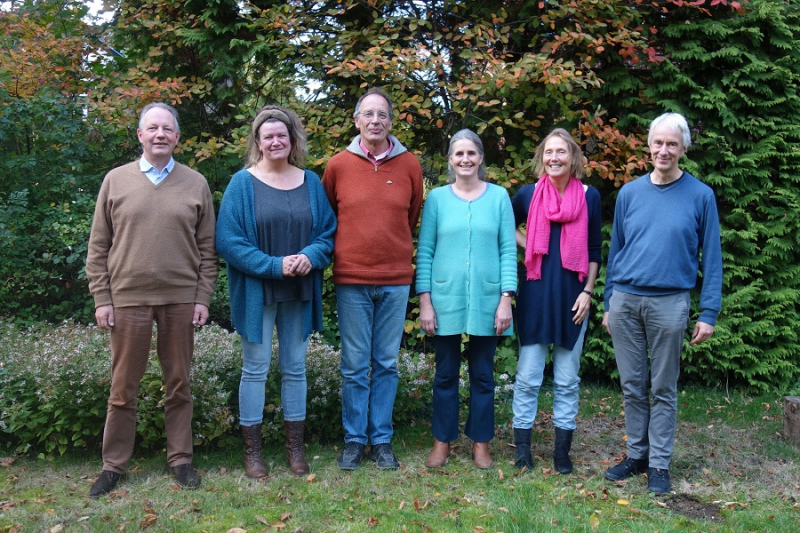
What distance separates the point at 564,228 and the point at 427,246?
0.80m

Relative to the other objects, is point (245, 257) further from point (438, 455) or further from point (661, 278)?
point (661, 278)

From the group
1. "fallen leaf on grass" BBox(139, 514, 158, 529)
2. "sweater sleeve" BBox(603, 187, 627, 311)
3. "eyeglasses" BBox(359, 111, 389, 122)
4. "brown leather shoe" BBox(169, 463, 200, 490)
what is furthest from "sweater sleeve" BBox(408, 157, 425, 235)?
"fallen leaf on grass" BBox(139, 514, 158, 529)

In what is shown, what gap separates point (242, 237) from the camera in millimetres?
3594

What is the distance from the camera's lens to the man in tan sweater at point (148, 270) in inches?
135

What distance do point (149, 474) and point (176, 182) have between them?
1.69 meters

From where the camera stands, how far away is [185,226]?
353 cm

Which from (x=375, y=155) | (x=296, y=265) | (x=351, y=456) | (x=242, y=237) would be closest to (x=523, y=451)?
(x=351, y=456)

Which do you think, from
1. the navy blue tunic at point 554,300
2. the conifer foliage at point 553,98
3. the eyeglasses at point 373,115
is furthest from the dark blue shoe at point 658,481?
the eyeglasses at point 373,115

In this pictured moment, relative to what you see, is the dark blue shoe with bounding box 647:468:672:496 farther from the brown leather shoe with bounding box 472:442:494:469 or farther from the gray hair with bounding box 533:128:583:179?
the gray hair with bounding box 533:128:583:179

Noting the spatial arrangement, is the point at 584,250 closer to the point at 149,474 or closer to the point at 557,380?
the point at 557,380

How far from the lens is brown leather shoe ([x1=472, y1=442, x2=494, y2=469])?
4.00 m

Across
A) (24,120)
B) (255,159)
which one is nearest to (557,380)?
(255,159)

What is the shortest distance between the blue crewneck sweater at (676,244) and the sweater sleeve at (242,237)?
1.95m

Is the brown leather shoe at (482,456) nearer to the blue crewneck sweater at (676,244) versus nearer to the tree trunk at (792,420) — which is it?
the blue crewneck sweater at (676,244)
